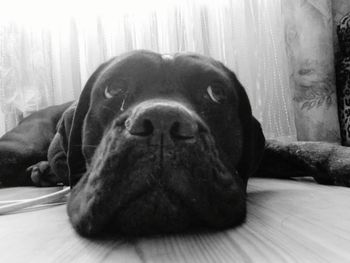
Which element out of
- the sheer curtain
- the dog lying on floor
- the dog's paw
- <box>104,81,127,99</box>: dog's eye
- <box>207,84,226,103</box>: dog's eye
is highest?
the sheer curtain

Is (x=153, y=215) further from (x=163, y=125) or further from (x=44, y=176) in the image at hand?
(x=44, y=176)

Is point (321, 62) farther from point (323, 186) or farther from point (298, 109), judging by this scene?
point (323, 186)

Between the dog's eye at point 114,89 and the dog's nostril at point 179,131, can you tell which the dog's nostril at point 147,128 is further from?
the dog's eye at point 114,89

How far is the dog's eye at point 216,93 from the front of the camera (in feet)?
4.61

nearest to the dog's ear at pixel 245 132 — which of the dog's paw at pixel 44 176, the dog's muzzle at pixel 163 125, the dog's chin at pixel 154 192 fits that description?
the dog's chin at pixel 154 192

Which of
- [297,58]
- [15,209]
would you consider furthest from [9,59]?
[297,58]

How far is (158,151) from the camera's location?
1.00 meters

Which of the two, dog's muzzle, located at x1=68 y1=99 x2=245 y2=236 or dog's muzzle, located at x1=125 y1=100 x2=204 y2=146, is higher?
dog's muzzle, located at x1=125 y1=100 x2=204 y2=146

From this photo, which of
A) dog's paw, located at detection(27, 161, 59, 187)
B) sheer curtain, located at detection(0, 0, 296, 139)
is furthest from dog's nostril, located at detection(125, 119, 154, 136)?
sheer curtain, located at detection(0, 0, 296, 139)

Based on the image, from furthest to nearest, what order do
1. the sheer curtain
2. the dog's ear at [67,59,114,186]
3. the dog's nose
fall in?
the sheer curtain
the dog's ear at [67,59,114,186]
the dog's nose

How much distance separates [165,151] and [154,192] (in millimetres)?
115

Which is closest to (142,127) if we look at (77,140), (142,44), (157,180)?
(157,180)

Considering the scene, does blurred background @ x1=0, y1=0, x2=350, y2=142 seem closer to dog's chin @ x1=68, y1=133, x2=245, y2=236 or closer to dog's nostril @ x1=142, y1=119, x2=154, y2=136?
dog's chin @ x1=68, y1=133, x2=245, y2=236

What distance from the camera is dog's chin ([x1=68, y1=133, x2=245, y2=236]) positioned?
100 centimetres
